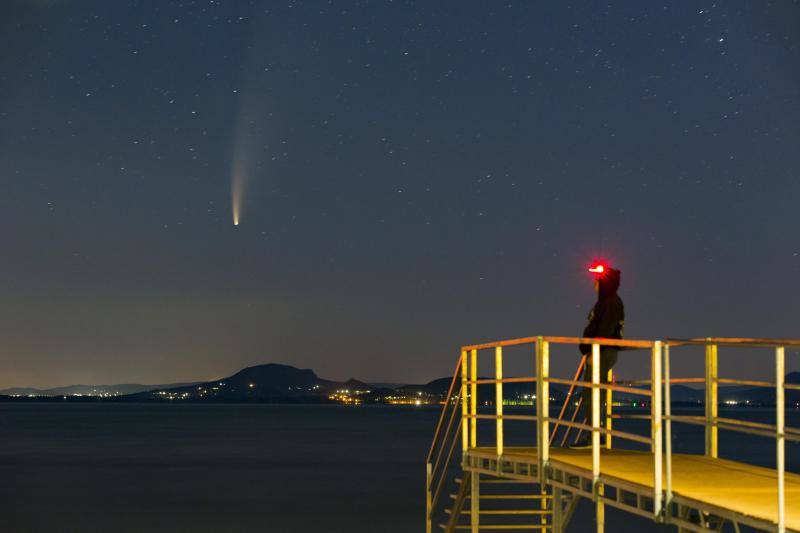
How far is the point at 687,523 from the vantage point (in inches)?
316

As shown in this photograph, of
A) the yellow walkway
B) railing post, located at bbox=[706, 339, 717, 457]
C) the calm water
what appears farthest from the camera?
the calm water

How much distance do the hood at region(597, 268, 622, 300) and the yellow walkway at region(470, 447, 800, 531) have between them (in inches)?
67.1

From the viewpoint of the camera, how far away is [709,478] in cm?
964

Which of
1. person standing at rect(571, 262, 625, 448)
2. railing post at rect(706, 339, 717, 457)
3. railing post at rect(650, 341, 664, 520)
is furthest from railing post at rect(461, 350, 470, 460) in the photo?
railing post at rect(650, 341, 664, 520)

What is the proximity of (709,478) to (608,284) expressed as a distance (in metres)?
3.47

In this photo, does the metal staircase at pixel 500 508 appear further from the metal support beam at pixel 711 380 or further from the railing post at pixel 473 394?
the metal support beam at pixel 711 380

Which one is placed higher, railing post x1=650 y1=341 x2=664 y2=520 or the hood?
the hood

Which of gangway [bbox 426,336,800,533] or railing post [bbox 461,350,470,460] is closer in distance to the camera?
gangway [bbox 426,336,800,533]

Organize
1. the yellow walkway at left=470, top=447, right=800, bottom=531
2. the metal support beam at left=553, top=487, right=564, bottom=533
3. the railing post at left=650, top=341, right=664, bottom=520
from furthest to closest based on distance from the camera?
the metal support beam at left=553, top=487, right=564, bottom=533 < the railing post at left=650, top=341, right=664, bottom=520 < the yellow walkway at left=470, top=447, right=800, bottom=531

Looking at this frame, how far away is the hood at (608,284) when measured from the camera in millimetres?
12727

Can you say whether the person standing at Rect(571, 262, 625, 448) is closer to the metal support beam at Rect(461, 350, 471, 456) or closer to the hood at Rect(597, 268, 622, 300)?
the hood at Rect(597, 268, 622, 300)

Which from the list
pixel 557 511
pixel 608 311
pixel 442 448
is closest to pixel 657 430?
pixel 557 511

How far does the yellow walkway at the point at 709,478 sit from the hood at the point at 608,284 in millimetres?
1704

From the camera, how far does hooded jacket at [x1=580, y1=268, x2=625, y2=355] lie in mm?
12695
